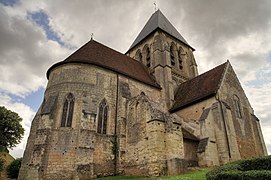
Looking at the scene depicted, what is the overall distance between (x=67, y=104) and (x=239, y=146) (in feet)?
44.8

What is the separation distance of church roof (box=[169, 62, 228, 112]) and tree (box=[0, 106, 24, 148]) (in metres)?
16.7

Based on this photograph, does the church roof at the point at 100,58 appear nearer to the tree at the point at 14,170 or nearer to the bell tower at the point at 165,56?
the bell tower at the point at 165,56

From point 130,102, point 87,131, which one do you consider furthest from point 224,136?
point 87,131

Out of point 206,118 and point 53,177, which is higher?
point 206,118

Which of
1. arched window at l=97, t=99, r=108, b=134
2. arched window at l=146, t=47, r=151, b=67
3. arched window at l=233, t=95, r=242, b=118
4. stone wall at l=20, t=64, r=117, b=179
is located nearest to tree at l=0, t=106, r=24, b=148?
stone wall at l=20, t=64, r=117, b=179

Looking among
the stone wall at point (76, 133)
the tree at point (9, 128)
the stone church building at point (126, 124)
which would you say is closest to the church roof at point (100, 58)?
the stone church building at point (126, 124)

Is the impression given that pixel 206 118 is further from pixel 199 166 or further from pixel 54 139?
pixel 54 139

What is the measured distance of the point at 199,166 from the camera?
14852 mm

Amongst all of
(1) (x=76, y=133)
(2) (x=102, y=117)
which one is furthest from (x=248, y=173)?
(2) (x=102, y=117)

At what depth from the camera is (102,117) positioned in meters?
16.1

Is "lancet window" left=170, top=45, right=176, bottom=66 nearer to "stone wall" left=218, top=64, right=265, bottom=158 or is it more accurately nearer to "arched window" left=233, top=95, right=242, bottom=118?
"stone wall" left=218, top=64, right=265, bottom=158

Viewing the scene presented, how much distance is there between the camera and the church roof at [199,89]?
18.5m

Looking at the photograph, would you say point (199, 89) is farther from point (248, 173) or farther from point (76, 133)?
point (248, 173)

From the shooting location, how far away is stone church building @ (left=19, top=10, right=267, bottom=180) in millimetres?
13336
